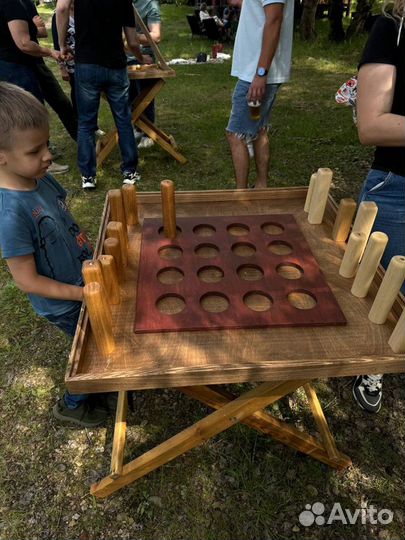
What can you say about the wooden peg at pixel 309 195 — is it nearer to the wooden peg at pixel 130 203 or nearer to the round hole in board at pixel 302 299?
the round hole in board at pixel 302 299

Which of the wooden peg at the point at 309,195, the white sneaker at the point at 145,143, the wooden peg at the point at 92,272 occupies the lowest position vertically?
the white sneaker at the point at 145,143

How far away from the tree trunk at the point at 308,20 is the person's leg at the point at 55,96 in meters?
8.15

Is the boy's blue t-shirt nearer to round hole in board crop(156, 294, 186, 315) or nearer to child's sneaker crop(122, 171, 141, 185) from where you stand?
round hole in board crop(156, 294, 186, 315)

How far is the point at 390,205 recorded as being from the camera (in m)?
1.54

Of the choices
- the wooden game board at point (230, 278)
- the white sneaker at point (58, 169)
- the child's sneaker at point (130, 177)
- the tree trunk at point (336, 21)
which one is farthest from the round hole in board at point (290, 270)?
the tree trunk at point (336, 21)

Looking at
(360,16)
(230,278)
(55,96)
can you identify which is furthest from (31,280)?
(360,16)

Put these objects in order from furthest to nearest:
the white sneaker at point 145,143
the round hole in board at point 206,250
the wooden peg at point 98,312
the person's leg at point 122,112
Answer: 1. the white sneaker at point 145,143
2. the person's leg at point 122,112
3. the round hole in board at point 206,250
4. the wooden peg at point 98,312

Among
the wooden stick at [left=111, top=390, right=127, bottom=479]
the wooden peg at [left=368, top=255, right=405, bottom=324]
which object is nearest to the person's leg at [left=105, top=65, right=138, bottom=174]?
the wooden stick at [left=111, top=390, right=127, bottom=479]

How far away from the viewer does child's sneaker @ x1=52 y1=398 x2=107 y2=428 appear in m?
1.94

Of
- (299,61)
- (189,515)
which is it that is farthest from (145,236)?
(299,61)

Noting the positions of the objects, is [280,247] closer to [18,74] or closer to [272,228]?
[272,228]

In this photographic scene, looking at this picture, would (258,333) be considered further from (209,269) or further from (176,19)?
(176,19)

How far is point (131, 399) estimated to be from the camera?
1.97 meters

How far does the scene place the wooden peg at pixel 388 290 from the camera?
3.44 feet
